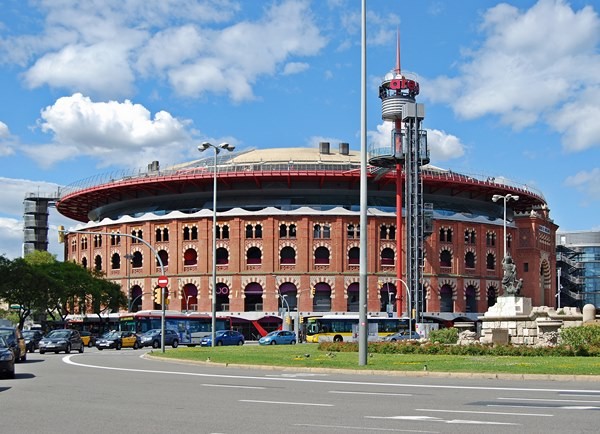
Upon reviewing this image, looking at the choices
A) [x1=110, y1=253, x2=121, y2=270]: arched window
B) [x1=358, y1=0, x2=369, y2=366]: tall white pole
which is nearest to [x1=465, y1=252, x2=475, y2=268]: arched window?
[x1=110, y1=253, x2=121, y2=270]: arched window

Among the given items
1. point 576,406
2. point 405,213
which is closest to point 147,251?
point 405,213

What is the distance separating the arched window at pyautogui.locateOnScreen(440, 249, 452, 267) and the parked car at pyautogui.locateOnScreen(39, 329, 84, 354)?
53633 millimetres

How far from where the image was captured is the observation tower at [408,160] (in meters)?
88.6

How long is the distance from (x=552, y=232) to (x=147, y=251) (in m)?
57.1

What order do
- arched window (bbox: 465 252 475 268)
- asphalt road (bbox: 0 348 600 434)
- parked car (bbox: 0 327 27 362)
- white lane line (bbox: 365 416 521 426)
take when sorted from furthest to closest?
arched window (bbox: 465 252 475 268), parked car (bbox: 0 327 27 362), white lane line (bbox: 365 416 521 426), asphalt road (bbox: 0 348 600 434)

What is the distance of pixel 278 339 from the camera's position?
6938 centimetres

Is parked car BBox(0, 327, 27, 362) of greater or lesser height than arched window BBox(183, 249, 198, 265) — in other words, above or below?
below

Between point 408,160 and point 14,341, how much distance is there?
6078cm

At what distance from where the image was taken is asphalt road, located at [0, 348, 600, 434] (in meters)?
13.1

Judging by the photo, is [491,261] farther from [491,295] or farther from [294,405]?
[294,405]

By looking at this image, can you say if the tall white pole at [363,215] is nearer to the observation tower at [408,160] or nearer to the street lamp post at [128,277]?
the observation tower at [408,160]

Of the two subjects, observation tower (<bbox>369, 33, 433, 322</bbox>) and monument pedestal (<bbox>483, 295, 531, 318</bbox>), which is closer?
monument pedestal (<bbox>483, 295, 531, 318</bbox>)

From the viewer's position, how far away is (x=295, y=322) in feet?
288

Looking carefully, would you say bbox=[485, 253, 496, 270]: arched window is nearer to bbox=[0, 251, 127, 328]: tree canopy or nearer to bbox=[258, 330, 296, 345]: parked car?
bbox=[258, 330, 296, 345]: parked car
